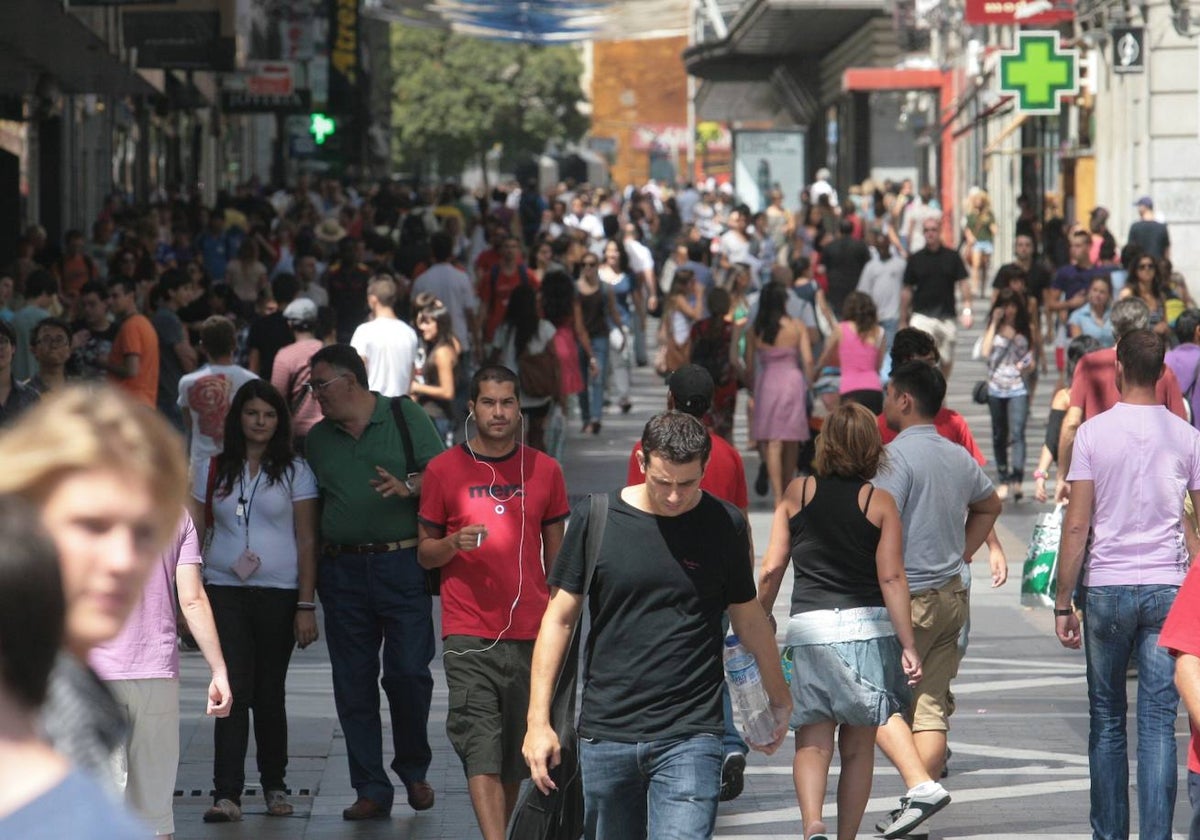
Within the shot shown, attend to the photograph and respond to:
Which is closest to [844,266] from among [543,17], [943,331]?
[943,331]

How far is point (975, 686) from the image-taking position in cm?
1060

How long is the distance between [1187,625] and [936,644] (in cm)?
247

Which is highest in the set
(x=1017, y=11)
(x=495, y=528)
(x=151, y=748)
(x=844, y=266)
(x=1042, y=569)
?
(x=1017, y=11)

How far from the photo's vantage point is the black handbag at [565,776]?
238 inches

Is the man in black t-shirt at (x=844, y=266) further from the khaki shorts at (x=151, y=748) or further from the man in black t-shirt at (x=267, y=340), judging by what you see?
the khaki shorts at (x=151, y=748)

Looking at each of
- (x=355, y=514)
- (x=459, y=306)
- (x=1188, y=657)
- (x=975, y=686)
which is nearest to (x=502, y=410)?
(x=355, y=514)

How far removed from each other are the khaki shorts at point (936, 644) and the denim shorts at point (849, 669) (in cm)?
65

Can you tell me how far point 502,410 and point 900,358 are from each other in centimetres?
296

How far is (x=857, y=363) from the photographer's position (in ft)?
48.7

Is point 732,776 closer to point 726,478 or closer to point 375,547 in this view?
point 726,478

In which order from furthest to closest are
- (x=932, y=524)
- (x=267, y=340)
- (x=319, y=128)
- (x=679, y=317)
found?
(x=319, y=128) < (x=679, y=317) < (x=267, y=340) < (x=932, y=524)

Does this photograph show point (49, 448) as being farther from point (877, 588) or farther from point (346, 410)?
point (346, 410)

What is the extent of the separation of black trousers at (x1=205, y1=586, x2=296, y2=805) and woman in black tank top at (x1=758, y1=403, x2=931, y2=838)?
1877 millimetres

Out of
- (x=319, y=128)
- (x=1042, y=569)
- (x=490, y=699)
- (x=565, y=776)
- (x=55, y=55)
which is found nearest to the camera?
(x=565, y=776)
